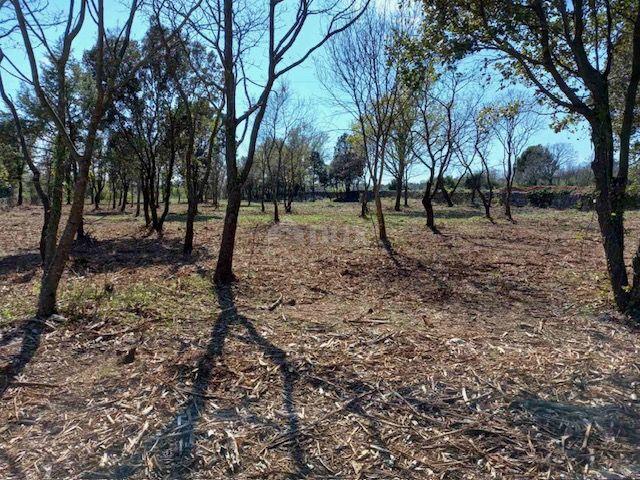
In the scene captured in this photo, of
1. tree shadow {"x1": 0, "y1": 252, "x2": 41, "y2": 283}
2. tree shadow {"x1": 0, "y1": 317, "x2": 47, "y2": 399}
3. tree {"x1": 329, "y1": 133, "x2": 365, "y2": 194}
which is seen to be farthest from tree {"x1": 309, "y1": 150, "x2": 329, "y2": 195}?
tree shadow {"x1": 0, "y1": 317, "x2": 47, "y2": 399}

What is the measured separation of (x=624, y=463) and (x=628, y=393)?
0.99m

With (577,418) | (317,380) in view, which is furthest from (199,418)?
(577,418)

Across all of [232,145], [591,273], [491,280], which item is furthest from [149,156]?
[591,273]

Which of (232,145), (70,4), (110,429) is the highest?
(70,4)

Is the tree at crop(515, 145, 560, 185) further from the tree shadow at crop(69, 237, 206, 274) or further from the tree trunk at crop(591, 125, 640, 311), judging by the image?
the tree trunk at crop(591, 125, 640, 311)

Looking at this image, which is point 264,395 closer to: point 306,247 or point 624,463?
point 624,463

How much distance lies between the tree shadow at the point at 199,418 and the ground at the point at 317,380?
0.01 meters

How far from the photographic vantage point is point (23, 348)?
4.12 m

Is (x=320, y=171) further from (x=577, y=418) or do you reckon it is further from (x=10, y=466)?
(x=10, y=466)

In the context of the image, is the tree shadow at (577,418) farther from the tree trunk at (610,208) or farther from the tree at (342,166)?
the tree at (342,166)

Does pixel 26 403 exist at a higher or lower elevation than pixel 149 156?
lower

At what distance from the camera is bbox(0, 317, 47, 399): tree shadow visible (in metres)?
3.53

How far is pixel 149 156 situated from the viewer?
612 inches

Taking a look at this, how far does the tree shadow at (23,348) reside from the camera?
11.6 feet
